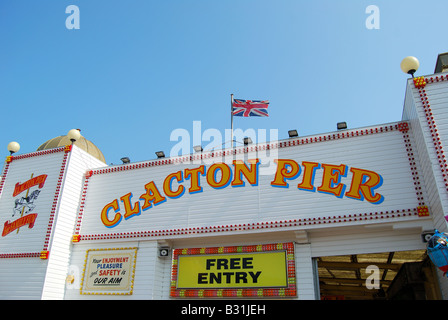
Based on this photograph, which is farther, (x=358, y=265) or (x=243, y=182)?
(x=358, y=265)

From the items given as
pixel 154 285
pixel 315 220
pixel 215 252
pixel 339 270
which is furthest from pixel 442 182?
pixel 154 285

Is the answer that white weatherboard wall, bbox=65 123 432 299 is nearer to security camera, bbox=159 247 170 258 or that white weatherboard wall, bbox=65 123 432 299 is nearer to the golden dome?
security camera, bbox=159 247 170 258

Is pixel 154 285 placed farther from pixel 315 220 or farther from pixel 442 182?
pixel 442 182

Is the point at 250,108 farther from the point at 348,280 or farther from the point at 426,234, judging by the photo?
the point at 348,280

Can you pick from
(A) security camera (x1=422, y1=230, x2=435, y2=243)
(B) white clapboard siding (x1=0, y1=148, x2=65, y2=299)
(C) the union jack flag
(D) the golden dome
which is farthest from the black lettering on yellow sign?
(D) the golden dome

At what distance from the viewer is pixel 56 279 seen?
1468cm

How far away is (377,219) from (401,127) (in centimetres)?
332

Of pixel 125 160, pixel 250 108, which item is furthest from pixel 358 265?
pixel 125 160

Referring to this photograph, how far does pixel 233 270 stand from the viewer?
13.3 m

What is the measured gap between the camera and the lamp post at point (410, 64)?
12.0m

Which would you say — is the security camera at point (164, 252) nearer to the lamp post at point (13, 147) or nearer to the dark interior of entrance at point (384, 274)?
the dark interior of entrance at point (384, 274)

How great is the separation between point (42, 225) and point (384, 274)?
16.4 m

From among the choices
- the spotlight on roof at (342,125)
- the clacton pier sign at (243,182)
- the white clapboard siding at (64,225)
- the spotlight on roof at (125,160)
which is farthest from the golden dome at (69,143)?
the spotlight on roof at (342,125)

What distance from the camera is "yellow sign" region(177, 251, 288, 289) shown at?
502 inches
